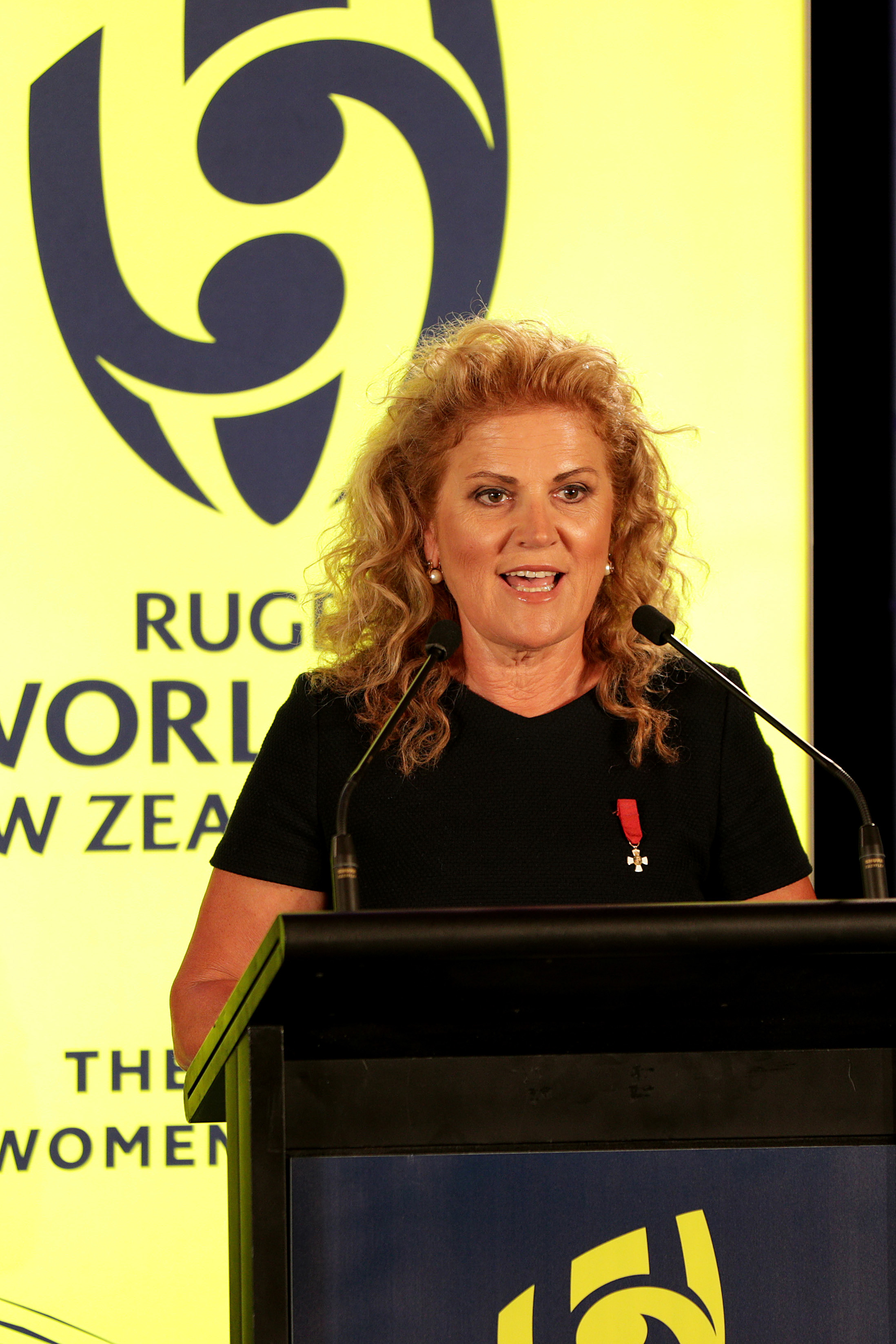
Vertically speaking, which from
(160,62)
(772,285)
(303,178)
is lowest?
(772,285)

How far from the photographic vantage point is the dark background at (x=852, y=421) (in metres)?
2.68

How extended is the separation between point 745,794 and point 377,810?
417 mm

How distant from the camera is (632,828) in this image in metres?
1.46

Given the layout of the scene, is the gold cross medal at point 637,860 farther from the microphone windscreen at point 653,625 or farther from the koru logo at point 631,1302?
the koru logo at point 631,1302

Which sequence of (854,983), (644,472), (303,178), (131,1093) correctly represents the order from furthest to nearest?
1. (303,178)
2. (131,1093)
3. (644,472)
4. (854,983)

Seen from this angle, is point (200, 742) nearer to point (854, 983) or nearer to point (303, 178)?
point (303, 178)

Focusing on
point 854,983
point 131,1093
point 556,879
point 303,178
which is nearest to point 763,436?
point 303,178

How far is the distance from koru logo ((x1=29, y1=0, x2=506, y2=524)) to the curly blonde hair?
88 cm

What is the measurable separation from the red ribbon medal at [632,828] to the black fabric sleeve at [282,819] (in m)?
0.33

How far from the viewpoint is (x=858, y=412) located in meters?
2.74

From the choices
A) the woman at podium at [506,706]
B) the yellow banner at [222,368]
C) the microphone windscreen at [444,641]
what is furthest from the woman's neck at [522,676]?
the yellow banner at [222,368]

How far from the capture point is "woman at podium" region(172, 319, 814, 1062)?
57.2 inches

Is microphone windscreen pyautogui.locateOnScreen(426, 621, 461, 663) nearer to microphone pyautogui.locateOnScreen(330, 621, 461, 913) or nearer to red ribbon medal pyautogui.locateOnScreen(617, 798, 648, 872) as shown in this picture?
microphone pyautogui.locateOnScreen(330, 621, 461, 913)

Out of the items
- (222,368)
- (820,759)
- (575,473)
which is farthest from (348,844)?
(222,368)
